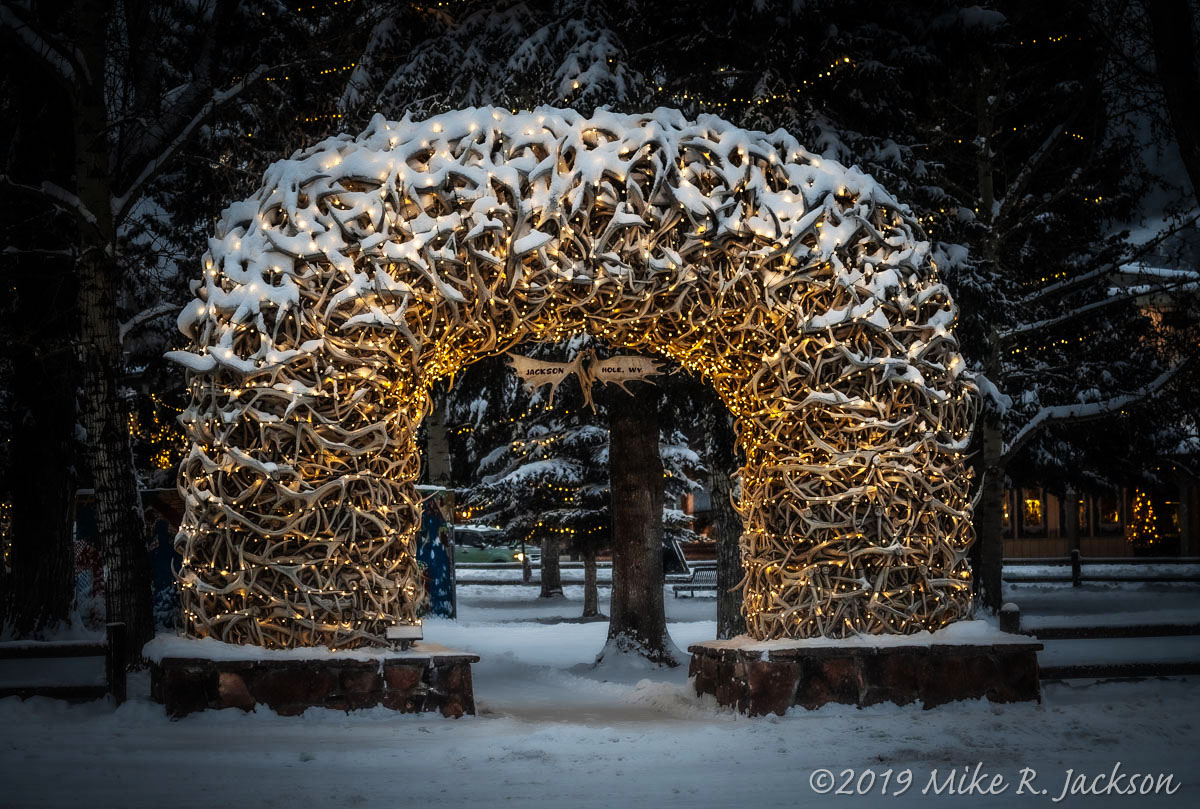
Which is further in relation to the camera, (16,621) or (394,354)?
(16,621)

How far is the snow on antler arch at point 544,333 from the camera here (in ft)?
29.4

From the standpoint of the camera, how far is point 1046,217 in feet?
67.8

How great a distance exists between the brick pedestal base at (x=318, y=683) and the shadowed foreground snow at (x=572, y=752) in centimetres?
11

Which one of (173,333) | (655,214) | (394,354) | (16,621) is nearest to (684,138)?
(655,214)

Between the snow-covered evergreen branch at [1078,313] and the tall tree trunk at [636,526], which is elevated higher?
the snow-covered evergreen branch at [1078,313]

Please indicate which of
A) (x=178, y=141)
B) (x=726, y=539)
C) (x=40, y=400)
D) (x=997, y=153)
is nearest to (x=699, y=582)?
(x=997, y=153)

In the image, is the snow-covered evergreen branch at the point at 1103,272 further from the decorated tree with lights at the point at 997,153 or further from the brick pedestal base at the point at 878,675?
the brick pedestal base at the point at 878,675

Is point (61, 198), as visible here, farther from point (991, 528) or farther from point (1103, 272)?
point (991, 528)

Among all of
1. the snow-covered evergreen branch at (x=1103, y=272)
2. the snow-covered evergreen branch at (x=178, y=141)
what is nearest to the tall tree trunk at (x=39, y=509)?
the snow-covered evergreen branch at (x=178, y=141)

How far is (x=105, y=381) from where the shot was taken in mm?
11086

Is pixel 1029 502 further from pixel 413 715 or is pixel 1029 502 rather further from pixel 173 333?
pixel 413 715

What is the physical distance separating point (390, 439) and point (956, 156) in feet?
42.0

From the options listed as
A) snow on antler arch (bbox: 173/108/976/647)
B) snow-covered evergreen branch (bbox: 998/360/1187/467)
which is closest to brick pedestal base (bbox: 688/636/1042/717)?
snow on antler arch (bbox: 173/108/976/647)

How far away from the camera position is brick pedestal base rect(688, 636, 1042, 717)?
30.4ft
